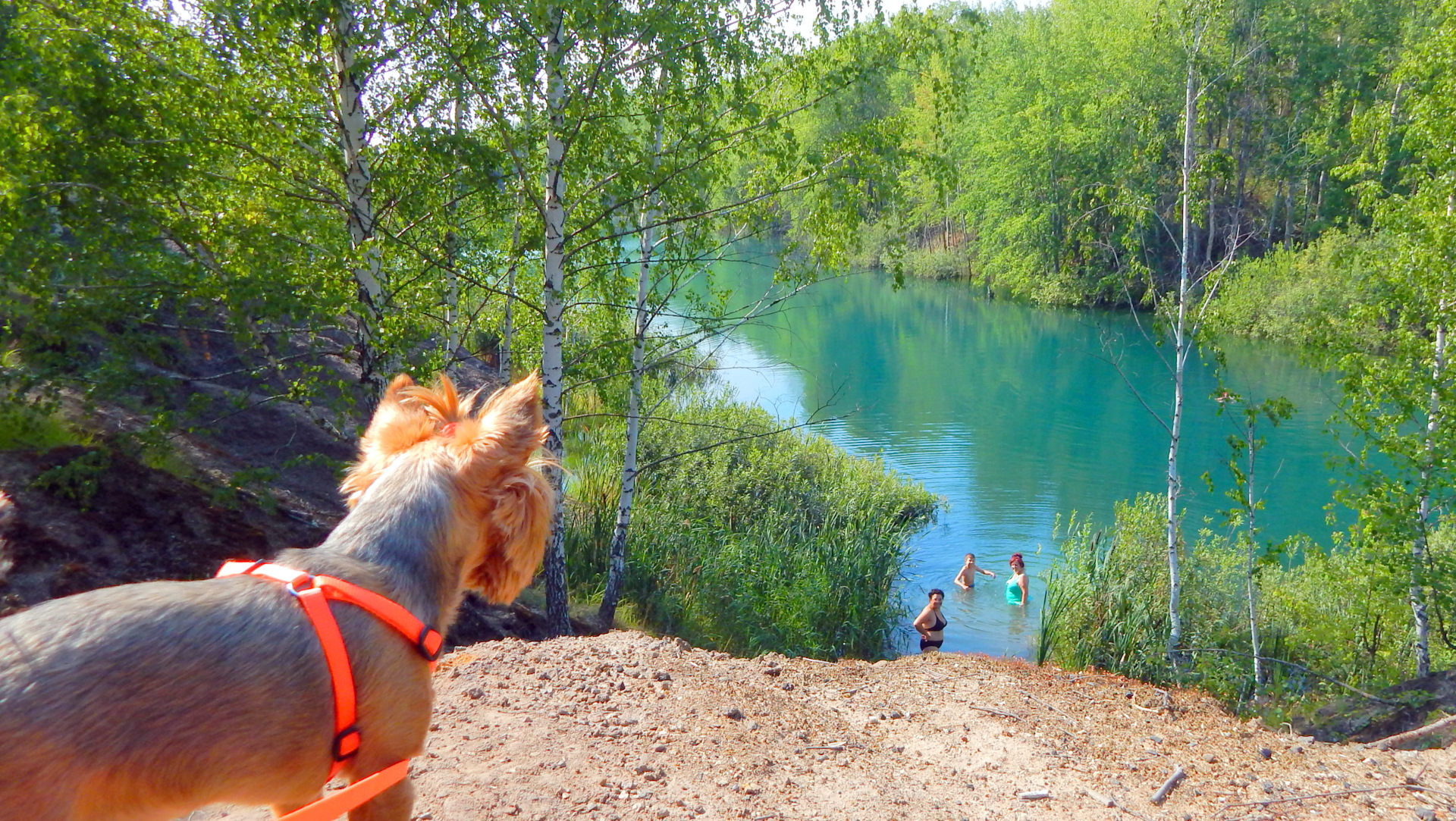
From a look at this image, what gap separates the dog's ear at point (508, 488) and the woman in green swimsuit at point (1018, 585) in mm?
12981

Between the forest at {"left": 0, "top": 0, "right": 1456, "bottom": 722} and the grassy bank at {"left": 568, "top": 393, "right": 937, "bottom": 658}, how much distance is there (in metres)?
0.05

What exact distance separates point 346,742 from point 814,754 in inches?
137

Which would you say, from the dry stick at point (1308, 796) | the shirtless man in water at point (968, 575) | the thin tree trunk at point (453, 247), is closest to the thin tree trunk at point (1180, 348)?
the dry stick at point (1308, 796)

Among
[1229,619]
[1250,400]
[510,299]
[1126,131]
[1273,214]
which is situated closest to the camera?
[510,299]

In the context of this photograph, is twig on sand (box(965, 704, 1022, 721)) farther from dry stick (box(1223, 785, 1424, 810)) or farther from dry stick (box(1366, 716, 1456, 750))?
dry stick (box(1366, 716, 1456, 750))

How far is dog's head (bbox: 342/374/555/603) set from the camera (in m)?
2.37

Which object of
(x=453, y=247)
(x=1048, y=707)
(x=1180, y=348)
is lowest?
(x=1048, y=707)

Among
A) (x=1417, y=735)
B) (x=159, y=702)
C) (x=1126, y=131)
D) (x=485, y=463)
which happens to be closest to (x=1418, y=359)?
(x=1417, y=735)

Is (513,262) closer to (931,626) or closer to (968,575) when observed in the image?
(931,626)

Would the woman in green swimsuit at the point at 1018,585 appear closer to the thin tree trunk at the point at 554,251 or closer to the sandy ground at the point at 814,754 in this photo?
A: the sandy ground at the point at 814,754

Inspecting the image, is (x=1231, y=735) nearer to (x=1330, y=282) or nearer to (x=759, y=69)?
(x=759, y=69)

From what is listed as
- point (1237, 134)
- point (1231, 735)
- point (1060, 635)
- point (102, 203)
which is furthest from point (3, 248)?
point (1237, 134)

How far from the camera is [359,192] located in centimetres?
705

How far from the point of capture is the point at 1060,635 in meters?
10.3
